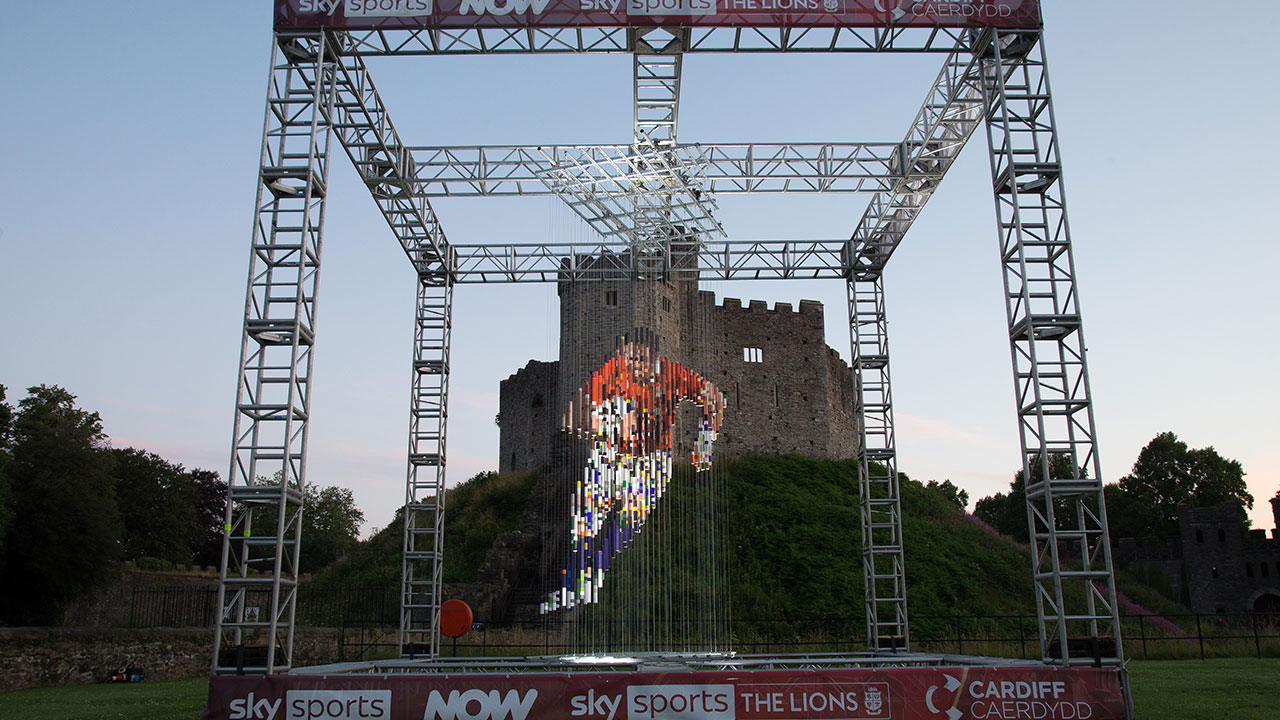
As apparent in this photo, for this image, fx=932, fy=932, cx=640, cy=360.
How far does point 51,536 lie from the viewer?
2086 cm

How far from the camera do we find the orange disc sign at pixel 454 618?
1619cm

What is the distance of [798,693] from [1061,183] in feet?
21.8

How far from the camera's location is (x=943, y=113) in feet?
42.7

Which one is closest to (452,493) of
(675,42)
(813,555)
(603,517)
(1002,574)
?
(603,517)

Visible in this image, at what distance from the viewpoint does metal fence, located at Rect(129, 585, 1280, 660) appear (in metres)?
20.4

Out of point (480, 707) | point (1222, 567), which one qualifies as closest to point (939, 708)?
point (480, 707)

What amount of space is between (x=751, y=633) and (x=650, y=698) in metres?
14.7

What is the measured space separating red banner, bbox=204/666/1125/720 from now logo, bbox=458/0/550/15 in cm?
764

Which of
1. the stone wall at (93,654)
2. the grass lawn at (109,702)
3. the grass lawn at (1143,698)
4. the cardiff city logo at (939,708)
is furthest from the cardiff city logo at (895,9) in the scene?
the stone wall at (93,654)

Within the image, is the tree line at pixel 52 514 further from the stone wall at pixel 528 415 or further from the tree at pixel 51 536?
the stone wall at pixel 528 415

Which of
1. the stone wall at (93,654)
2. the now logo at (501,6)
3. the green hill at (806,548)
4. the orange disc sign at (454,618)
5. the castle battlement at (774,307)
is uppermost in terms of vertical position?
the castle battlement at (774,307)

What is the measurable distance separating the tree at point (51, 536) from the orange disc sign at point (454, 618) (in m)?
10.4

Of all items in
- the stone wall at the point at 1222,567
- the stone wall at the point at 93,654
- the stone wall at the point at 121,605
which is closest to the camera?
the stone wall at the point at 93,654

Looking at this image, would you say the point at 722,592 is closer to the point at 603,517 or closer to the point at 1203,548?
the point at 603,517
